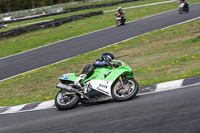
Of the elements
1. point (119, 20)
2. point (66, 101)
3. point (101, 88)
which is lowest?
point (66, 101)

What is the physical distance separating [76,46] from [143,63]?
7803mm

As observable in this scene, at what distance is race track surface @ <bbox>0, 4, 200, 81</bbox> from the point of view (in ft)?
55.3

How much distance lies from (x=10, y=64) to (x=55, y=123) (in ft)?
38.5

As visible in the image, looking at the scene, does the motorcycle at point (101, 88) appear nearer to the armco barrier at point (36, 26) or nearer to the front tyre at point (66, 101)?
the front tyre at point (66, 101)

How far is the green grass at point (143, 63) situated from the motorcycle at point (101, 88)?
1856mm

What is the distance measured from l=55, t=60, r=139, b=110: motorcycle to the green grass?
186cm

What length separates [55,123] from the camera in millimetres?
6738

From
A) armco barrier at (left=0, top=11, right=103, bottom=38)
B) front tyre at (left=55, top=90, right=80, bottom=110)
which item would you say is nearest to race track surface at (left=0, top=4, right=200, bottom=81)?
armco barrier at (left=0, top=11, right=103, bottom=38)

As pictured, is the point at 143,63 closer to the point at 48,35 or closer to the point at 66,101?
the point at 66,101

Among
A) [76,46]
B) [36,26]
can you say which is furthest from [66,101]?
[36,26]

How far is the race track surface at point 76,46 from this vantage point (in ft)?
→ 55.3

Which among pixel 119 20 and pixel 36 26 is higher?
pixel 119 20

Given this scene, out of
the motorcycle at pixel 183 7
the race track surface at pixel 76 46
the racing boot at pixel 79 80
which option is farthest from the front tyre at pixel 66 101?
the motorcycle at pixel 183 7

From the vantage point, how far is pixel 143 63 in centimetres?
1310
